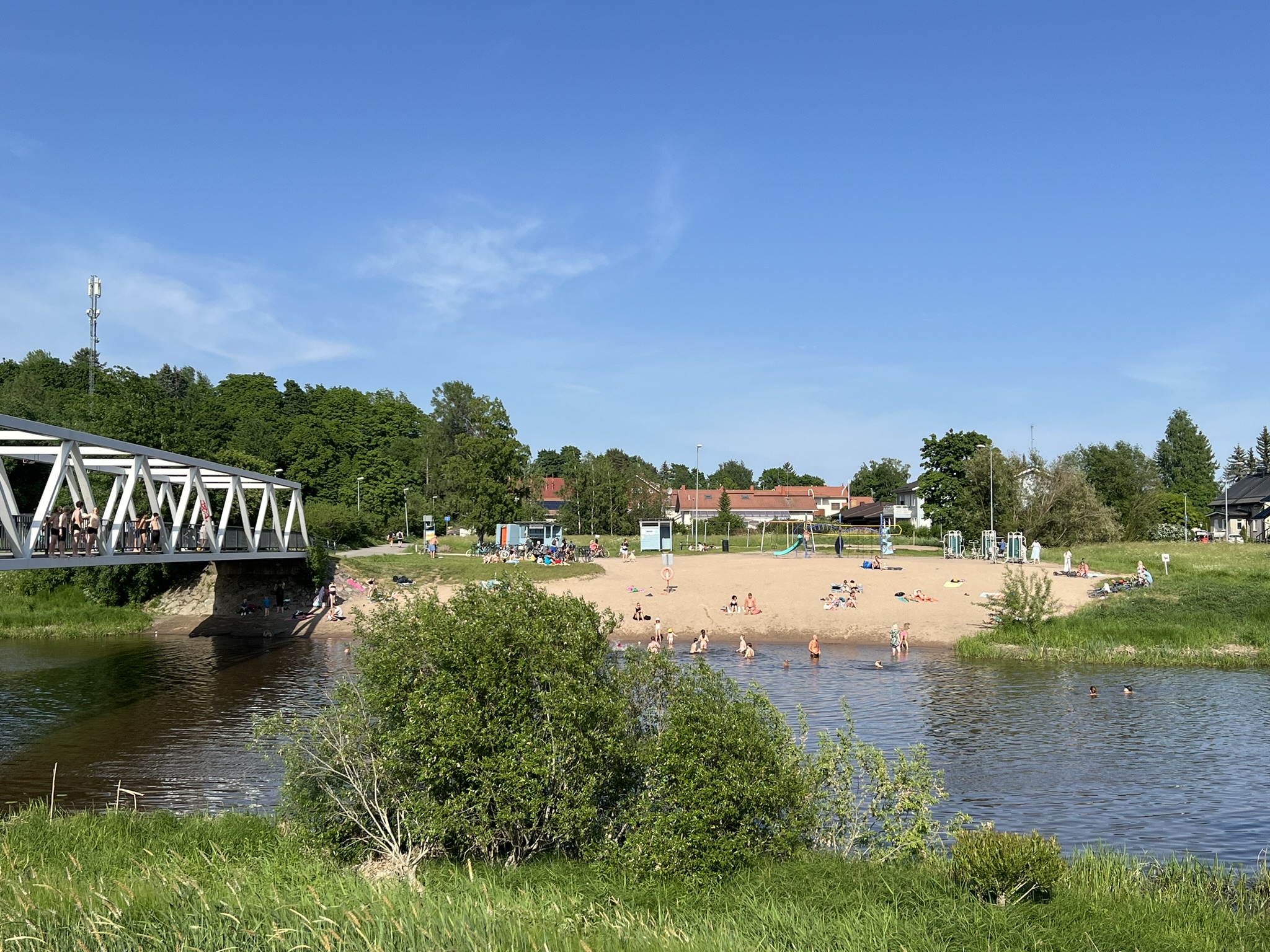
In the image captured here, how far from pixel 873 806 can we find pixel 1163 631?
2924 cm

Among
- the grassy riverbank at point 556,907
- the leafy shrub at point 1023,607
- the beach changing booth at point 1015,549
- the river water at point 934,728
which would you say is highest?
the beach changing booth at point 1015,549

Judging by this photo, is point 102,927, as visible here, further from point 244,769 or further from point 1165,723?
point 1165,723

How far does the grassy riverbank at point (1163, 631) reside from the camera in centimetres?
3675

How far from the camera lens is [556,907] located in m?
10.1

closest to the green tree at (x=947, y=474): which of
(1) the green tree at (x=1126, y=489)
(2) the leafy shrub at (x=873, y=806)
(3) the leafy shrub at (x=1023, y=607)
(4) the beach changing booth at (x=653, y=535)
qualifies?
(1) the green tree at (x=1126, y=489)

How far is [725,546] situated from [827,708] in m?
45.7

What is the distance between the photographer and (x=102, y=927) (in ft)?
28.2

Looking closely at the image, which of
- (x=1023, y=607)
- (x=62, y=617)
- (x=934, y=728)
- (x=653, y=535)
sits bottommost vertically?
(x=934, y=728)

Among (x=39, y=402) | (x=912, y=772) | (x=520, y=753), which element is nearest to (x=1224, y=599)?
(x=912, y=772)

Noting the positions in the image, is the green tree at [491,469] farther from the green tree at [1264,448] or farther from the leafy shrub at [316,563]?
the green tree at [1264,448]

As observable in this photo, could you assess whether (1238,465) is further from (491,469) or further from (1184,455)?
(491,469)

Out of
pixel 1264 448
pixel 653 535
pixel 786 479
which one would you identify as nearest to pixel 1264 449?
pixel 1264 448

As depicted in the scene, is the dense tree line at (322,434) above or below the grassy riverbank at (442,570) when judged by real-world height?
above

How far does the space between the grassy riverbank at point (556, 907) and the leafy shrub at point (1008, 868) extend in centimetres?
28
